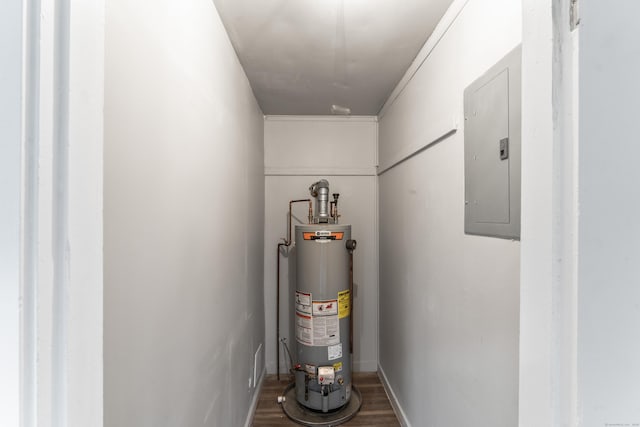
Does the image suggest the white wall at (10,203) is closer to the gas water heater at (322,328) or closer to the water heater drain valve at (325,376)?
the gas water heater at (322,328)

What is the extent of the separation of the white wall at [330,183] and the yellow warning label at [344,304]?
50cm

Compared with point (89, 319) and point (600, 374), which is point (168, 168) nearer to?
point (89, 319)

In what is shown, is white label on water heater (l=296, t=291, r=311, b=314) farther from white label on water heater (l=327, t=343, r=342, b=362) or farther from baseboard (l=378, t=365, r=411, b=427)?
baseboard (l=378, t=365, r=411, b=427)

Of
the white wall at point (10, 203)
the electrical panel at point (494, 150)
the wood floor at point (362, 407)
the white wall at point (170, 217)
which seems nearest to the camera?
the white wall at point (10, 203)

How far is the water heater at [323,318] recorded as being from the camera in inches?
84.1

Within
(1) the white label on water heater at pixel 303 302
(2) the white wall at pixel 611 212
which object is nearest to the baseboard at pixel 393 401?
(1) the white label on water heater at pixel 303 302

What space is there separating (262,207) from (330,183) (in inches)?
25.0

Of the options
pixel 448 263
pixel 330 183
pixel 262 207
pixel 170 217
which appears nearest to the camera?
pixel 170 217

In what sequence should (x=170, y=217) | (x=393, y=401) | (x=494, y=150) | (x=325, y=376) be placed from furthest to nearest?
1. (x=393, y=401)
2. (x=325, y=376)
3. (x=494, y=150)
4. (x=170, y=217)

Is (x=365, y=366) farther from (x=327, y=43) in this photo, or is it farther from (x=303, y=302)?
(x=327, y=43)

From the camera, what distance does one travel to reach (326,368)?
2113mm

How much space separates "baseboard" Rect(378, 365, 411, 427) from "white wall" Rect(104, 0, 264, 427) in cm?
102

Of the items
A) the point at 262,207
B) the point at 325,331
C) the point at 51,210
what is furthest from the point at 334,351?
the point at 51,210

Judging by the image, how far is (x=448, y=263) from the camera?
1377mm
